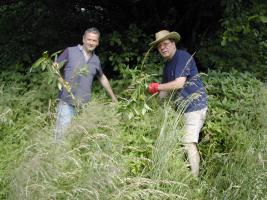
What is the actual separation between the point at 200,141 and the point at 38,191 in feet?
8.04

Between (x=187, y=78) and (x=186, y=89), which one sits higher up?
(x=187, y=78)

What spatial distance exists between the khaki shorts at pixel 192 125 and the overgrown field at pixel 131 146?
133 mm

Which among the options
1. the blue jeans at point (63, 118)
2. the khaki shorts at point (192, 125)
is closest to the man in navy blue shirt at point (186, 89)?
the khaki shorts at point (192, 125)

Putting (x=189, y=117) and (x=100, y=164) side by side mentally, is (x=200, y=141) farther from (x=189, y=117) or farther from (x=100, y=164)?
(x=100, y=164)

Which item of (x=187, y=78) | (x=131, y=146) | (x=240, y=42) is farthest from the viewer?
(x=240, y=42)

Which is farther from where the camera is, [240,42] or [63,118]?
[240,42]

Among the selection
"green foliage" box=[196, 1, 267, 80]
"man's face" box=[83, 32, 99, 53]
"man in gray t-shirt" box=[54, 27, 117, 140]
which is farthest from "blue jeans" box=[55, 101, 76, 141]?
"green foliage" box=[196, 1, 267, 80]

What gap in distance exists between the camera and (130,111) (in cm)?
429

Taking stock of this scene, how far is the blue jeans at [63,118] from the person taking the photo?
138 inches

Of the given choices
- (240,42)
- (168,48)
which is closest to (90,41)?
(168,48)

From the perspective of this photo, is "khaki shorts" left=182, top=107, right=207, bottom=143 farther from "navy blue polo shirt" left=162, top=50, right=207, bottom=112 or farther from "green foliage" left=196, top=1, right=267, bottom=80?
"green foliage" left=196, top=1, right=267, bottom=80

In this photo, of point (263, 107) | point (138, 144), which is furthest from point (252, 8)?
point (138, 144)

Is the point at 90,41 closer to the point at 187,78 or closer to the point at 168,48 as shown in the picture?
the point at 168,48

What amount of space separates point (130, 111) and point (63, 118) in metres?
0.64
